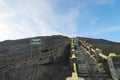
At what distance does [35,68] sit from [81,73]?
13092mm

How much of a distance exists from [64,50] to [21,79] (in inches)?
383

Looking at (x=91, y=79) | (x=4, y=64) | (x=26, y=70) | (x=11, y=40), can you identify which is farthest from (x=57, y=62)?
(x=11, y=40)

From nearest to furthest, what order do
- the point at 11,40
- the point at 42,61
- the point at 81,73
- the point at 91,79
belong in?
1. the point at 91,79
2. the point at 81,73
3. the point at 42,61
4. the point at 11,40

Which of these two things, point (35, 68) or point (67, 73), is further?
point (35, 68)

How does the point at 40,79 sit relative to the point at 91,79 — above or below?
below

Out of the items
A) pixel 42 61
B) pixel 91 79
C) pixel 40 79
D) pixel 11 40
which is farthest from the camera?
pixel 11 40

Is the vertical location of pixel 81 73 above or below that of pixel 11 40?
below

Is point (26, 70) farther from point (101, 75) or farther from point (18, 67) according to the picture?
point (101, 75)

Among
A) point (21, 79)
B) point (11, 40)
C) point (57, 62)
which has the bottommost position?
point (21, 79)

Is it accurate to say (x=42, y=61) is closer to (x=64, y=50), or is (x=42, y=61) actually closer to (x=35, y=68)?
(x=35, y=68)

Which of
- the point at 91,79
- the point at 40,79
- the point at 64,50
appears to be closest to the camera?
the point at 91,79

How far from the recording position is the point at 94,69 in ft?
38.9

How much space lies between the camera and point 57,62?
24.0m

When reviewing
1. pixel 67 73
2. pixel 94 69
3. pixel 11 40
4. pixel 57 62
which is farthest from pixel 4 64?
pixel 11 40
